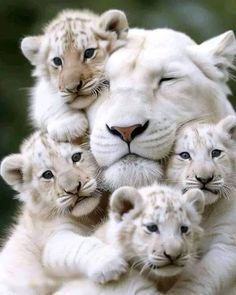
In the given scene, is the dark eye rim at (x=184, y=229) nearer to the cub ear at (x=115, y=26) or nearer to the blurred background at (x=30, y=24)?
the cub ear at (x=115, y=26)

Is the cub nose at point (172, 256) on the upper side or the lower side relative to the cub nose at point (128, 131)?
lower

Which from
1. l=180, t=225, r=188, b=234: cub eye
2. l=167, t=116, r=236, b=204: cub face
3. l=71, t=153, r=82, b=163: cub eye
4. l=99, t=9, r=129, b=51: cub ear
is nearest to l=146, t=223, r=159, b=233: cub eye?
l=180, t=225, r=188, b=234: cub eye

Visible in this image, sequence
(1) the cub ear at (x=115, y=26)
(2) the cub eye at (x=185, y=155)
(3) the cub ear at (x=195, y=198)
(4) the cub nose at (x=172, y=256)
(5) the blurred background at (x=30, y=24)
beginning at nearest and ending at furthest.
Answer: (4) the cub nose at (x=172, y=256), (3) the cub ear at (x=195, y=198), (2) the cub eye at (x=185, y=155), (1) the cub ear at (x=115, y=26), (5) the blurred background at (x=30, y=24)

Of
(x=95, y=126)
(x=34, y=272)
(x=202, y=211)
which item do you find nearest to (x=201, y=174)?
(x=202, y=211)

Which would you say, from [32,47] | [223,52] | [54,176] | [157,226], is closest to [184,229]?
[157,226]

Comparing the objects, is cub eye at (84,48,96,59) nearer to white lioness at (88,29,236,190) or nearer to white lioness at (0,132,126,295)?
white lioness at (88,29,236,190)

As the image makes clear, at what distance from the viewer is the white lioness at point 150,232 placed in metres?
6.12

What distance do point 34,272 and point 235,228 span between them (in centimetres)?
103

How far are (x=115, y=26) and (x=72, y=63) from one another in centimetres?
35

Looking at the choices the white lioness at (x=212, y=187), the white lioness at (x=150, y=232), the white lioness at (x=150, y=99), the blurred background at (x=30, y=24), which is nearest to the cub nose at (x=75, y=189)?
the white lioness at (x=150, y=99)

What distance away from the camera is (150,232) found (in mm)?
6176

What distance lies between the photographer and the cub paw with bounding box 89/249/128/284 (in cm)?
623

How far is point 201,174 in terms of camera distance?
253 inches

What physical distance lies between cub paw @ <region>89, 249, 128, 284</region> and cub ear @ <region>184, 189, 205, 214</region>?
15.8 inches
